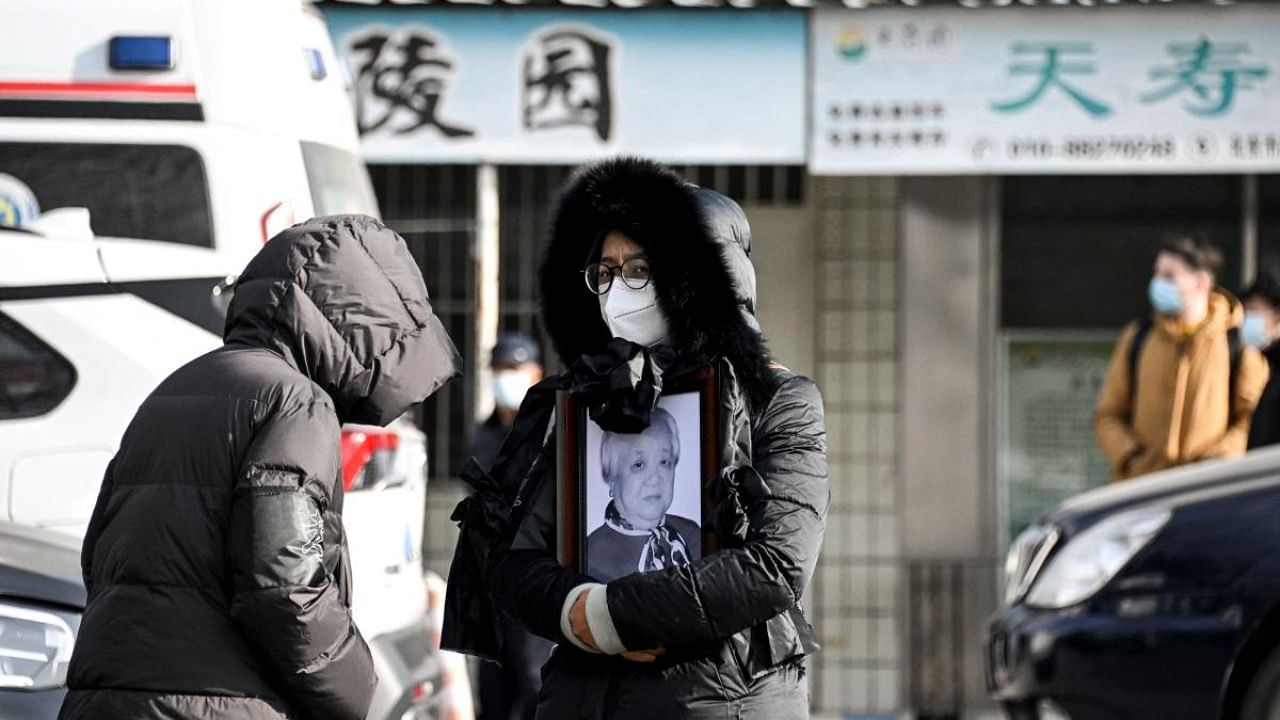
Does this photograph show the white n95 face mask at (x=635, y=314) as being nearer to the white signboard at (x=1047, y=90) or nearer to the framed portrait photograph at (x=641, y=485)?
the framed portrait photograph at (x=641, y=485)

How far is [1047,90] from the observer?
9.25 metres

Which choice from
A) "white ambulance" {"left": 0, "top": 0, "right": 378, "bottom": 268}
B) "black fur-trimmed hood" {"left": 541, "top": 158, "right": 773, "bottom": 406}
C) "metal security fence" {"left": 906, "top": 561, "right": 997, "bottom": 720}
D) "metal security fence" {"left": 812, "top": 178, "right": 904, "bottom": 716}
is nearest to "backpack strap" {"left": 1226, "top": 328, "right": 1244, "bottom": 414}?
"metal security fence" {"left": 906, "top": 561, "right": 997, "bottom": 720}

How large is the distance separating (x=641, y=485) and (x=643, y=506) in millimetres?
36

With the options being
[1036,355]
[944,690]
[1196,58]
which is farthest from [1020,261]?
[944,690]

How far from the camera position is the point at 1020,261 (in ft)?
33.2

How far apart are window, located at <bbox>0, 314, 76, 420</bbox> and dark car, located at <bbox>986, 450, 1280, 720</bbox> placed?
9.48 ft

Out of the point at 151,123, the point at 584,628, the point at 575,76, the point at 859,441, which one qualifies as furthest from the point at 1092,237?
the point at 584,628

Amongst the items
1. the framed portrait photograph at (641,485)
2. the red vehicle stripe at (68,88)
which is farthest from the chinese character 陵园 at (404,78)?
the framed portrait photograph at (641,485)

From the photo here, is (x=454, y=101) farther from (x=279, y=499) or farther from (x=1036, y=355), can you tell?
(x=279, y=499)

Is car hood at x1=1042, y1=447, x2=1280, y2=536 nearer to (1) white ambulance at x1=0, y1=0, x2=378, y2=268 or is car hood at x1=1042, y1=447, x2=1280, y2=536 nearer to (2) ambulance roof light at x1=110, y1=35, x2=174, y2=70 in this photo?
(1) white ambulance at x1=0, y1=0, x2=378, y2=268

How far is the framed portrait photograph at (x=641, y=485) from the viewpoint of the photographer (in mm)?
3328

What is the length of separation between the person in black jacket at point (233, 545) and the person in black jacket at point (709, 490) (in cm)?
28

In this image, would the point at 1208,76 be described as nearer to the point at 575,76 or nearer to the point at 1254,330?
the point at 1254,330

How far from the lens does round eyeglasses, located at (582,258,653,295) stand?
347 cm
